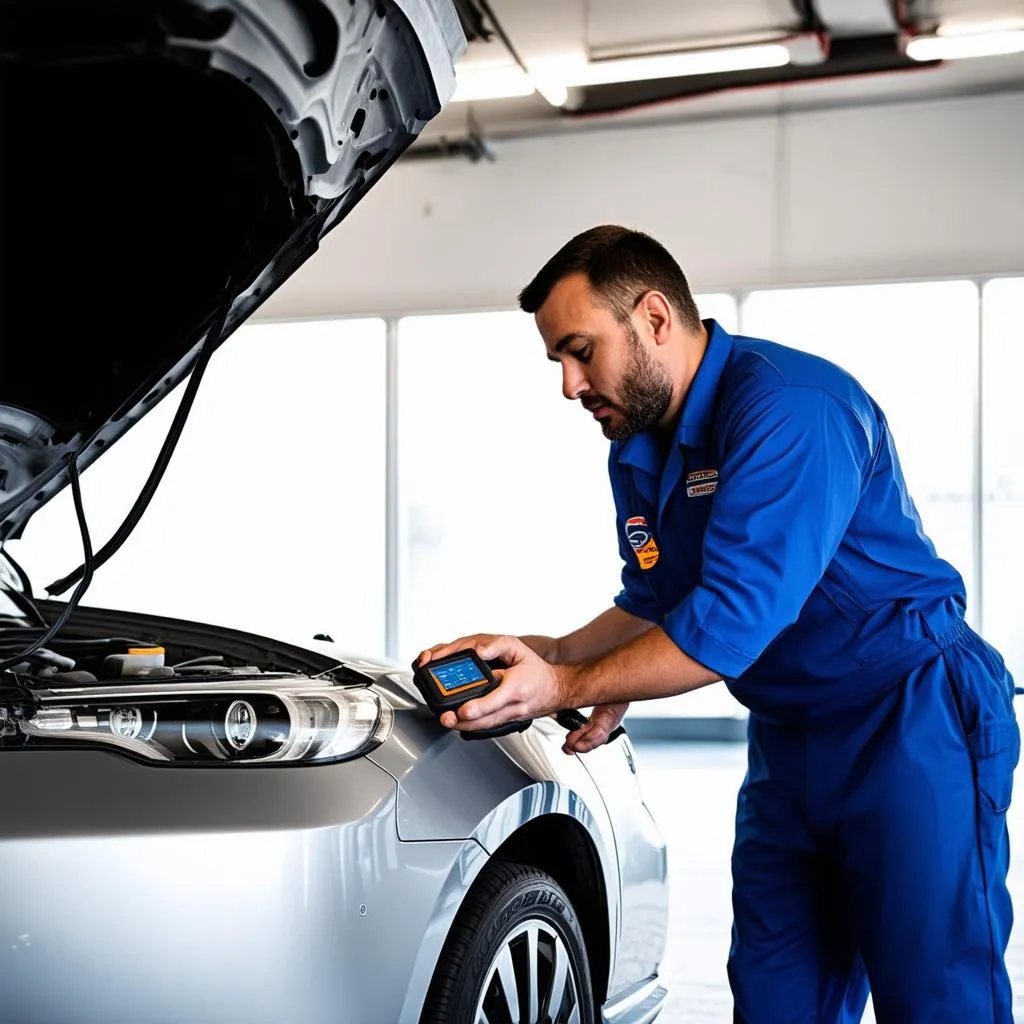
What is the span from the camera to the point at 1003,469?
22.6ft

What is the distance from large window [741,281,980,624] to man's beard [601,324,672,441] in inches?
209

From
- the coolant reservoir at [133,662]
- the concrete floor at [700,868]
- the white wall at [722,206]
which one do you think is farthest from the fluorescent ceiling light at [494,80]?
the coolant reservoir at [133,662]

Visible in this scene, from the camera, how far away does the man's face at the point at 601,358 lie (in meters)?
1.78

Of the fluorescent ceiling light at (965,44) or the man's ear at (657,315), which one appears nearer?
the man's ear at (657,315)

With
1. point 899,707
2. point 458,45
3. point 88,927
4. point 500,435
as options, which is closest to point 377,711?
point 88,927

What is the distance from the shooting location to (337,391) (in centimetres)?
777

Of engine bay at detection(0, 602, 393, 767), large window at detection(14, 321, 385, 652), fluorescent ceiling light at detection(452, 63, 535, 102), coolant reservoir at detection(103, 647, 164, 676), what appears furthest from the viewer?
large window at detection(14, 321, 385, 652)

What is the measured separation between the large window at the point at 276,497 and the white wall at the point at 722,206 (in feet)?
1.47

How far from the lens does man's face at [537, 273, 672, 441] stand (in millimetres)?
1775

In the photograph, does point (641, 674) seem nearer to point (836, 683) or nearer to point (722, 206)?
point (836, 683)

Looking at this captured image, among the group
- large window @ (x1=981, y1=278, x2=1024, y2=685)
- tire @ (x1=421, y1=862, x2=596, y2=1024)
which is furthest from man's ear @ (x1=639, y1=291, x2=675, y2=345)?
large window @ (x1=981, y1=278, x2=1024, y2=685)

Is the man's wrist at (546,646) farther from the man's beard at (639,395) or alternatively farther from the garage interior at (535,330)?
the garage interior at (535,330)

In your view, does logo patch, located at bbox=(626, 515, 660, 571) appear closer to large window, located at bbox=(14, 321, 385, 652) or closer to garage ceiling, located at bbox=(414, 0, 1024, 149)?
garage ceiling, located at bbox=(414, 0, 1024, 149)

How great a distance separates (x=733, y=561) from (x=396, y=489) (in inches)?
242
